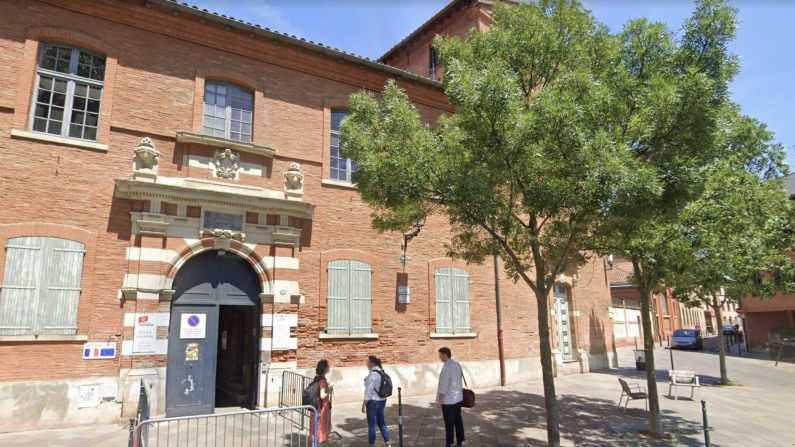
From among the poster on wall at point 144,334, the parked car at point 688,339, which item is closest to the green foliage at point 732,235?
the poster on wall at point 144,334

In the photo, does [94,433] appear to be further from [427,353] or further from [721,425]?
[721,425]

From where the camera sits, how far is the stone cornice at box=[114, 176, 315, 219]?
9.98 meters

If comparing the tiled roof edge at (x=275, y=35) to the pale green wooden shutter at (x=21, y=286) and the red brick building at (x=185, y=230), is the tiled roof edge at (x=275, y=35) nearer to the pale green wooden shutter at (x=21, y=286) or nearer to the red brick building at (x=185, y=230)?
the red brick building at (x=185, y=230)

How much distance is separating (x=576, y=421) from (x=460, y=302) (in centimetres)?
481

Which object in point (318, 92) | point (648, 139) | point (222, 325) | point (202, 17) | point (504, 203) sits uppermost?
point (202, 17)

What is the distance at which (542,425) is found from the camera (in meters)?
10.1

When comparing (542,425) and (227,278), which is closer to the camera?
(542,425)

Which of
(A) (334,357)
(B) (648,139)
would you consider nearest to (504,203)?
(B) (648,139)

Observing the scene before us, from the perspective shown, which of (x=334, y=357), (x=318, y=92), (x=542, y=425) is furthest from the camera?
(x=318, y=92)

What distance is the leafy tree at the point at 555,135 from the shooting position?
7.22m

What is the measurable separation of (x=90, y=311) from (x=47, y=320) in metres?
0.68

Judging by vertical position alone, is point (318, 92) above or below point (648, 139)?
above

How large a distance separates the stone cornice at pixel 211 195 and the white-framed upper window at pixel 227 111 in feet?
4.75

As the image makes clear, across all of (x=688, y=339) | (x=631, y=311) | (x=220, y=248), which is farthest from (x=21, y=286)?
(x=688, y=339)
